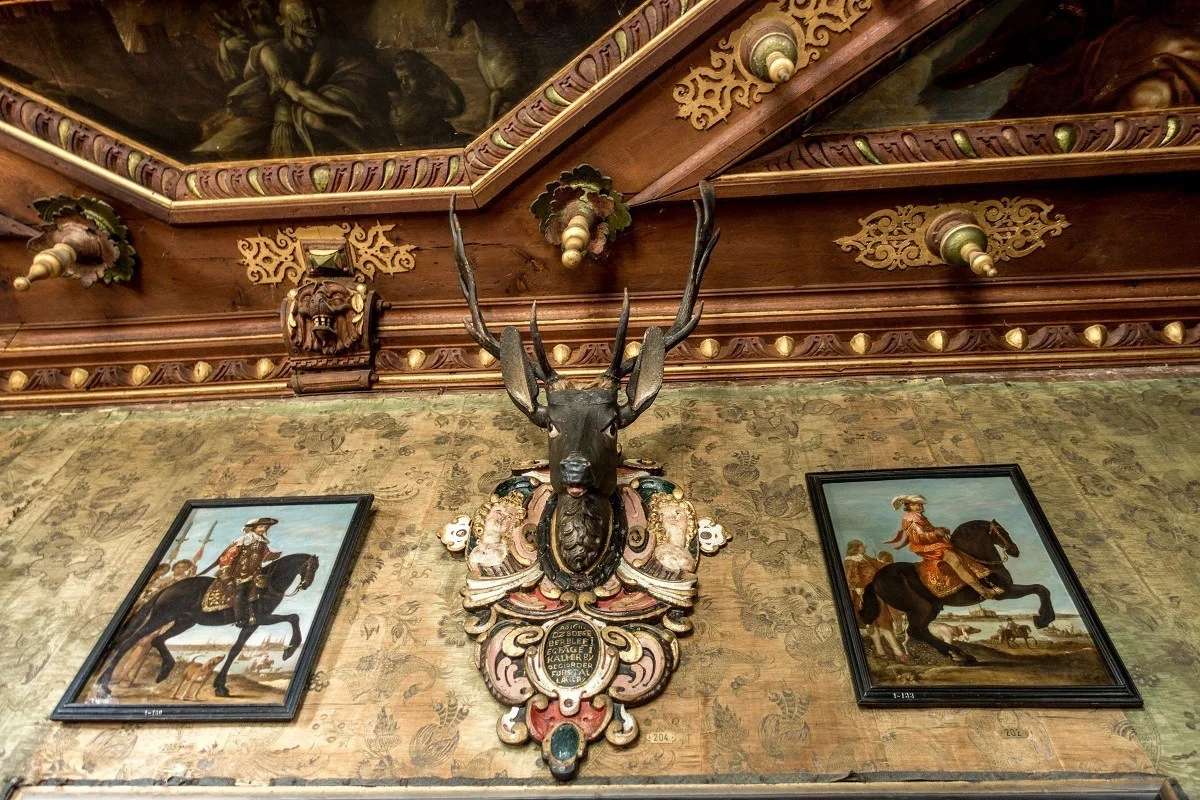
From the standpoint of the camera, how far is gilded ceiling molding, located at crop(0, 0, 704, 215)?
3.61 m

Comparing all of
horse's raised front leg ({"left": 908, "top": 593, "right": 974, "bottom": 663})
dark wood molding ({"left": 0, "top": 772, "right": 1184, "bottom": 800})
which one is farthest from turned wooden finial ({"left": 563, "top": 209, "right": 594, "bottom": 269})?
dark wood molding ({"left": 0, "top": 772, "right": 1184, "bottom": 800})

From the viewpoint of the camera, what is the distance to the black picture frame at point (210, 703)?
2625mm

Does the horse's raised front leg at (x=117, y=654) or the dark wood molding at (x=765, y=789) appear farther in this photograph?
the horse's raised front leg at (x=117, y=654)

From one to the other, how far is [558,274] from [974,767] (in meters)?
2.63

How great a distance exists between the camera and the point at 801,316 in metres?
3.73

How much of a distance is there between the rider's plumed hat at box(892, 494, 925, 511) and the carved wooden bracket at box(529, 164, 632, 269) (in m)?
1.68

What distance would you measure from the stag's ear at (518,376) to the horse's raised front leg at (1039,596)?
5.91 ft

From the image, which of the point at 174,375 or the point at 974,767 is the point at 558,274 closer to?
the point at 174,375

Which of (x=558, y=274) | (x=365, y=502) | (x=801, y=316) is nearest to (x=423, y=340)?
(x=558, y=274)

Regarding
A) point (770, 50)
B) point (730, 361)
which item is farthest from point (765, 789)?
point (770, 50)

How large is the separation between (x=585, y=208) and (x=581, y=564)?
5.33 ft

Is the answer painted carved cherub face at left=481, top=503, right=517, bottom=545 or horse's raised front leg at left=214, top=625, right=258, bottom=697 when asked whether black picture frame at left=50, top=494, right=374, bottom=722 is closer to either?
horse's raised front leg at left=214, top=625, right=258, bottom=697

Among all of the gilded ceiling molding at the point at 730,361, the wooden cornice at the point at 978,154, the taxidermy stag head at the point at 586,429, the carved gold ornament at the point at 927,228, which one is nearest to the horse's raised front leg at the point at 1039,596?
the gilded ceiling molding at the point at 730,361

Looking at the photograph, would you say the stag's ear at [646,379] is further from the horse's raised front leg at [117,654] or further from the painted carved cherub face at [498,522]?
the horse's raised front leg at [117,654]
